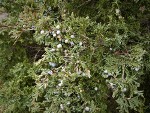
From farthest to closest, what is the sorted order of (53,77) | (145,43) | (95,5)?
1. (95,5)
2. (145,43)
3. (53,77)

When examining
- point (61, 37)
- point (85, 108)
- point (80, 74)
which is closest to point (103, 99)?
point (85, 108)

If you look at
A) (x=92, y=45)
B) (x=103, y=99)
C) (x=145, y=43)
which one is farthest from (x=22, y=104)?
(x=145, y=43)

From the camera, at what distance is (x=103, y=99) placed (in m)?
3.40

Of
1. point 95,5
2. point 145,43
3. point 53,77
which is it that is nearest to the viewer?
point 53,77

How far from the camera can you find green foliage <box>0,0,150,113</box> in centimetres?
297

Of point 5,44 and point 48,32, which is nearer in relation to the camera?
point 48,32

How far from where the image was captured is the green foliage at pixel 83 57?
2.97 meters

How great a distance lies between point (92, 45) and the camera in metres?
3.08

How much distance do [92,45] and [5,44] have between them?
1279 mm

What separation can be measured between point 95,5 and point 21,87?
1286mm

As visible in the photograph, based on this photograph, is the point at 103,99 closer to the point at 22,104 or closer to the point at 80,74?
the point at 80,74

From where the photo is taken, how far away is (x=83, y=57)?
3062 mm

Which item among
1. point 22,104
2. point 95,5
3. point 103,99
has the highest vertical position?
point 95,5

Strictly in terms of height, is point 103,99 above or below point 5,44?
below
